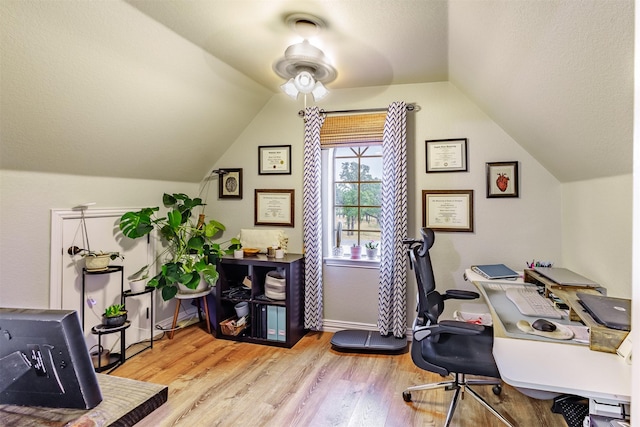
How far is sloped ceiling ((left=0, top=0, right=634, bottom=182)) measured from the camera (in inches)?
52.2

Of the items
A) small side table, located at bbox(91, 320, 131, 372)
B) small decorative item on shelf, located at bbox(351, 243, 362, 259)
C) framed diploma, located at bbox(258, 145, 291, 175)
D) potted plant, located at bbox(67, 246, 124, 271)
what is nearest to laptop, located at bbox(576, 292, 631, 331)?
small decorative item on shelf, located at bbox(351, 243, 362, 259)

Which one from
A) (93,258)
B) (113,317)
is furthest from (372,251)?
(93,258)

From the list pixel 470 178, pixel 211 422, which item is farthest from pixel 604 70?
pixel 211 422

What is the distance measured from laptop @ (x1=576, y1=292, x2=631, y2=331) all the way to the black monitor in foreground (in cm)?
181

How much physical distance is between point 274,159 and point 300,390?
2.20 m

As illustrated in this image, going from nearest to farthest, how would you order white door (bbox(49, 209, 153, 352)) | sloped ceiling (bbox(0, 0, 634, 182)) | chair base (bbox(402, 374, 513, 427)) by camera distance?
sloped ceiling (bbox(0, 0, 634, 182)) < chair base (bbox(402, 374, 513, 427)) < white door (bbox(49, 209, 153, 352))

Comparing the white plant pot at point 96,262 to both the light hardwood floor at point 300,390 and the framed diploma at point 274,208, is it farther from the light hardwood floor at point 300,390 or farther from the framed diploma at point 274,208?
the framed diploma at point 274,208

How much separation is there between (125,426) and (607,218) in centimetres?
253

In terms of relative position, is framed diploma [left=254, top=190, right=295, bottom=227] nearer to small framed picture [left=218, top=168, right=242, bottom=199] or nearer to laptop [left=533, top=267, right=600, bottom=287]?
small framed picture [left=218, top=168, right=242, bottom=199]

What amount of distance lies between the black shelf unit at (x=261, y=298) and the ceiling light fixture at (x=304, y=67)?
152 cm

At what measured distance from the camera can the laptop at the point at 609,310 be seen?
1392mm

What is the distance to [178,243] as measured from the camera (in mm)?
3467

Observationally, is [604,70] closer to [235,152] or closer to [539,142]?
[539,142]

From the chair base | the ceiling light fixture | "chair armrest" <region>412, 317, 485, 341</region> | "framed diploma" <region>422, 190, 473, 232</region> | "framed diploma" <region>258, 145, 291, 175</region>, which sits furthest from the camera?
"framed diploma" <region>258, 145, 291, 175</region>
